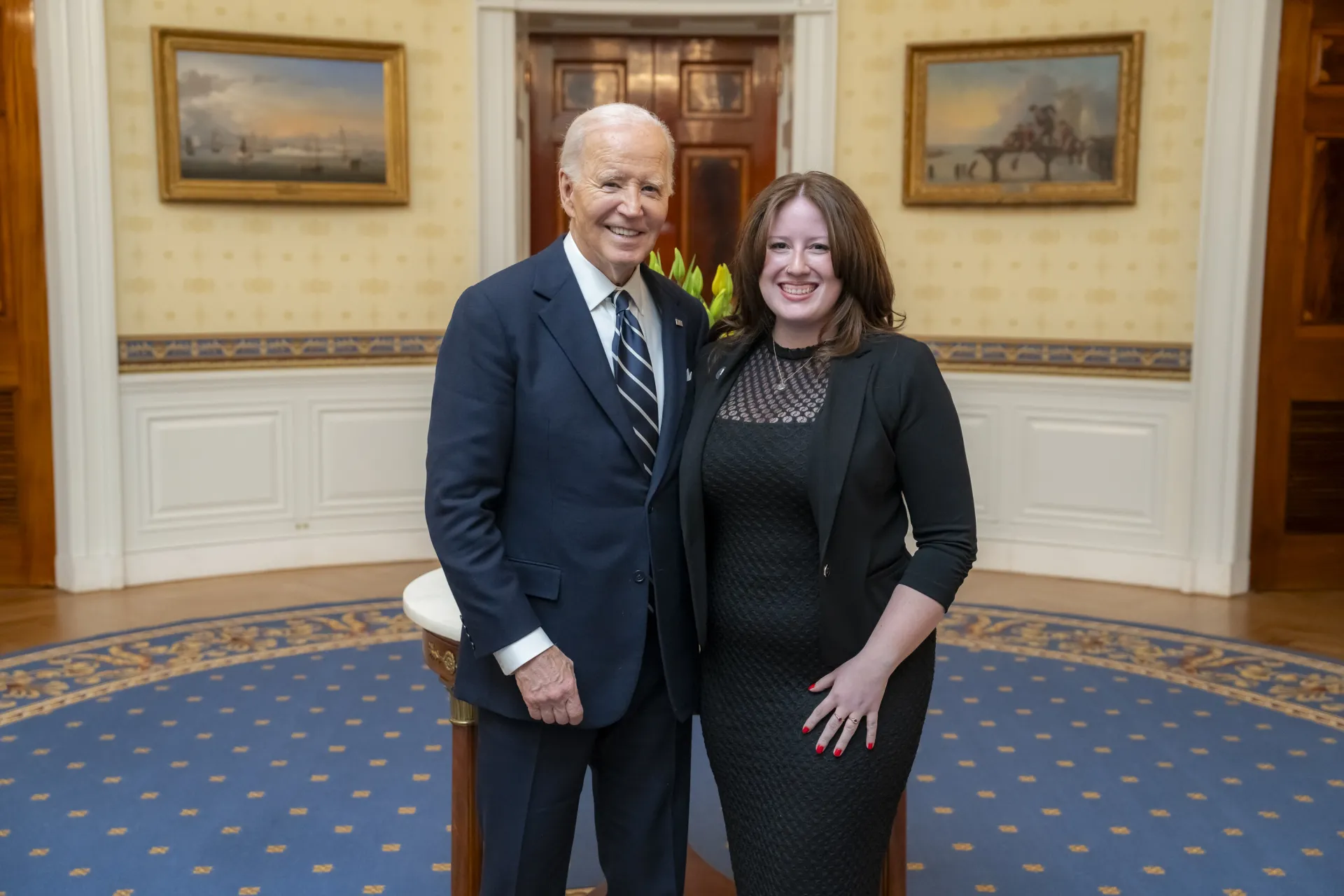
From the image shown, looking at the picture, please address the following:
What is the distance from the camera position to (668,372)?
2.30 m

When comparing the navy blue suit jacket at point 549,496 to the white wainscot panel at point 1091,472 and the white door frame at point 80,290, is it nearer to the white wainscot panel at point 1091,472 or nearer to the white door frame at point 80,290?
the white door frame at point 80,290

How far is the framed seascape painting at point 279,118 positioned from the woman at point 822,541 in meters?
4.56

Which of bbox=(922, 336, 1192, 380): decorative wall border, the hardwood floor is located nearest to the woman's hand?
the hardwood floor

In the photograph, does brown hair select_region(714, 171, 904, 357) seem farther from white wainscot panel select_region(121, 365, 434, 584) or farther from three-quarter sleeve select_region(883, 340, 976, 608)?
white wainscot panel select_region(121, 365, 434, 584)

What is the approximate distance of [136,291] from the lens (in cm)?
611

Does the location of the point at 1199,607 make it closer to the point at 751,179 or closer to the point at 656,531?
the point at 751,179

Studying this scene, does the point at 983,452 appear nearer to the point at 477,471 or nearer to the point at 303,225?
the point at 303,225

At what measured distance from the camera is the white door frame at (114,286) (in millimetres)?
5824

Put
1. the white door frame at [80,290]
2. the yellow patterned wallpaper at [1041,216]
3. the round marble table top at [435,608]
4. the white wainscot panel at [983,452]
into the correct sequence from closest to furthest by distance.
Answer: the round marble table top at [435,608], the white door frame at [80,290], the yellow patterned wallpaper at [1041,216], the white wainscot panel at [983,452]

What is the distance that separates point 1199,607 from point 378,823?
3.89 meters

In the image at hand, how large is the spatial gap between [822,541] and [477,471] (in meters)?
0.54

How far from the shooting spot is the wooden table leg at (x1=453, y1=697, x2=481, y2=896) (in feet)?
Answer: 8.97

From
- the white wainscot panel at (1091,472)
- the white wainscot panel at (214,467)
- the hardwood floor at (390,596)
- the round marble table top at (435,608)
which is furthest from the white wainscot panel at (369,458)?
the round marble table top at (435,608)

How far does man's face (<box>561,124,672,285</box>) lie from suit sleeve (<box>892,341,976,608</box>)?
1.50ft
